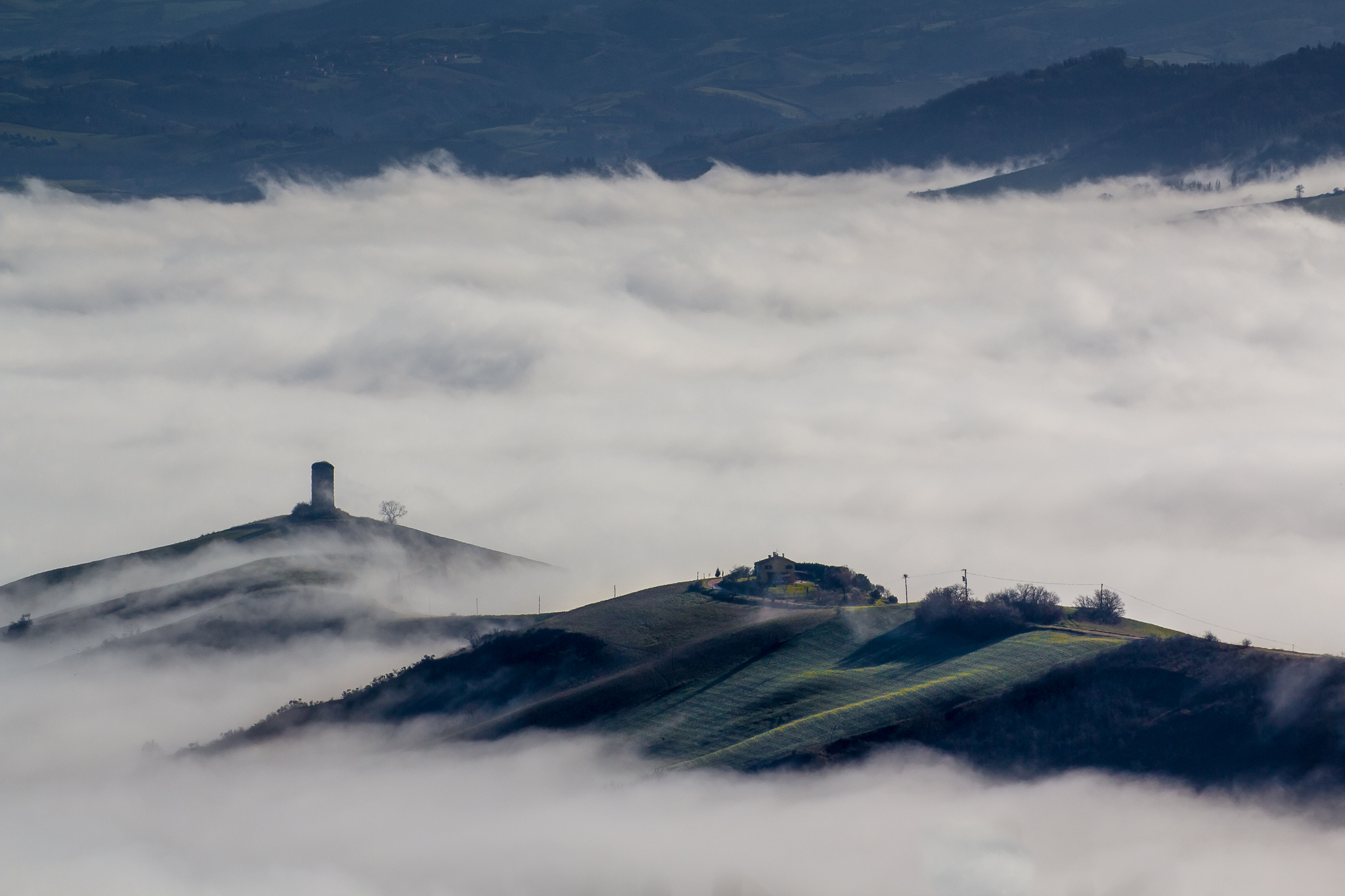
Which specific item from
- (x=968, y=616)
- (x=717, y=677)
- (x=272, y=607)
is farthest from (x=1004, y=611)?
(x=272, y=607)

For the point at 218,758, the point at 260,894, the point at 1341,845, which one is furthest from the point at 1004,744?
the point at 218,758

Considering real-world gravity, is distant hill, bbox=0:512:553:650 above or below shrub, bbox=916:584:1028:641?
above

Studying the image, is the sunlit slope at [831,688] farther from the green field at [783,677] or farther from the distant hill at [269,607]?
the distant hill at [269,607]

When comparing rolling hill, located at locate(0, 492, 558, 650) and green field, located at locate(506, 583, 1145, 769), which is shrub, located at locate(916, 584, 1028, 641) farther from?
rolling hill, located at locate(0, 492, 558, 650)

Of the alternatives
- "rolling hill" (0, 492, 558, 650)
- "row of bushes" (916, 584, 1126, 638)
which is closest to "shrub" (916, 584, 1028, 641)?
"row of bushes" (916, 584, 1126, 638)

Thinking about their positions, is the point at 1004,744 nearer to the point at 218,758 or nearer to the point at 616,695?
the point at 616,695

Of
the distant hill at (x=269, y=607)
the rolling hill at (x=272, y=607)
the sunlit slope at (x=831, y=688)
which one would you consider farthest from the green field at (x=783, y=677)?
the distant hill at (x=269, y=607)
